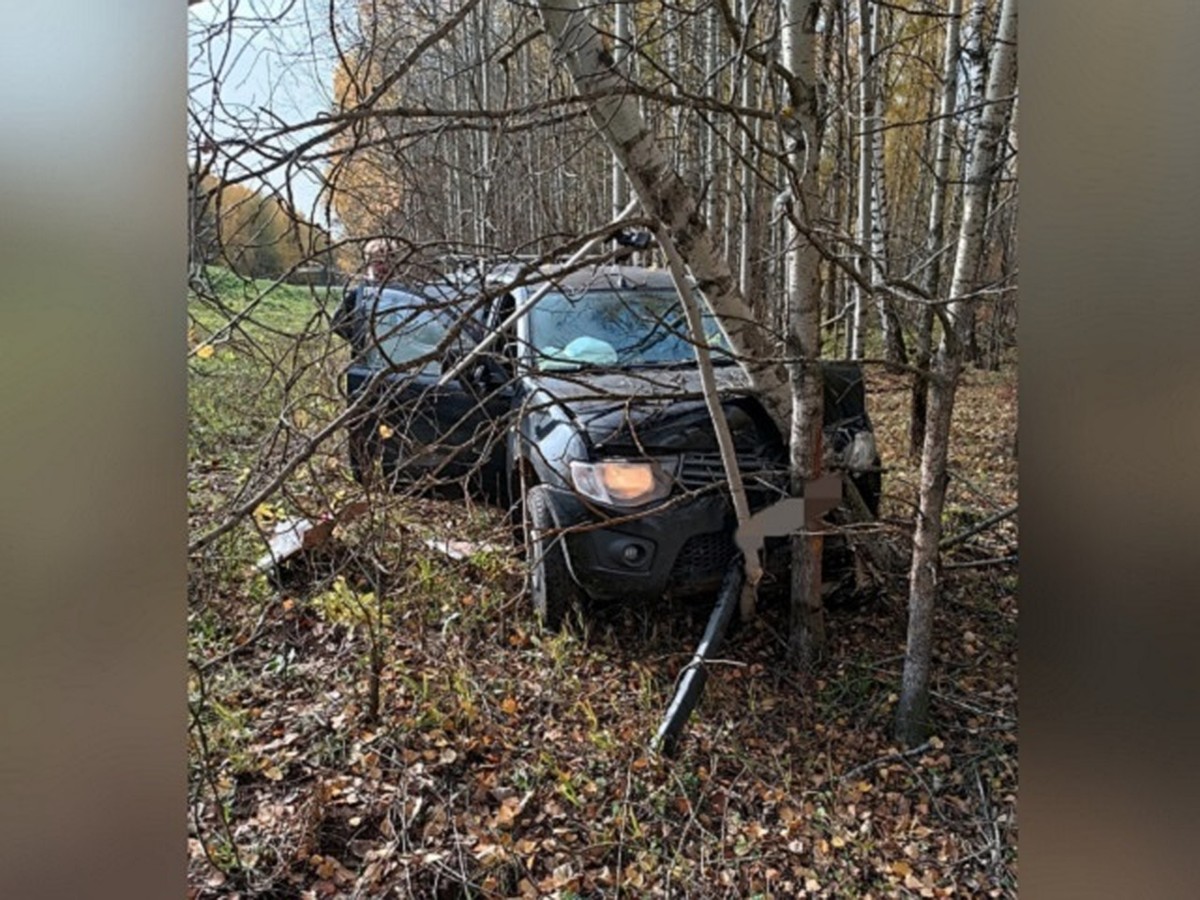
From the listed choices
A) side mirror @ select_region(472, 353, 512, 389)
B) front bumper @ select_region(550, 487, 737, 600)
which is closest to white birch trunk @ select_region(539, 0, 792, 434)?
front bumper @ select_region(550, 487, 737, 600)

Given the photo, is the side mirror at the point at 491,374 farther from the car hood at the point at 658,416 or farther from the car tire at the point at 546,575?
the car tire at the point at 546,575

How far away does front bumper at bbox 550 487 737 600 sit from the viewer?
2682 millimetres

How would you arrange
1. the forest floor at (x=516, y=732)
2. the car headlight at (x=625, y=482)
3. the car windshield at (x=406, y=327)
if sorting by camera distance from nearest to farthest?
1. the forest floor at (x=516, y=732)
2. the car windshield at (x=406, y=327)
3. the car headlight at (x=625, y=482)

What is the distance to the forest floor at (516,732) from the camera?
2039 mm

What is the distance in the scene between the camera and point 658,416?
2.77 metres

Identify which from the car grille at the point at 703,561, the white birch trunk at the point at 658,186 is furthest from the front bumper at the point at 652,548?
the white birch trunk at the point at 658,186

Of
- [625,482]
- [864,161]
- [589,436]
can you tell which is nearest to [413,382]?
[589,436]

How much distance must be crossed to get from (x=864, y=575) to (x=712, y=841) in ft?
4.05
